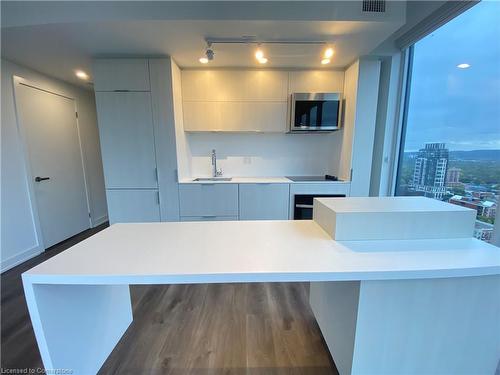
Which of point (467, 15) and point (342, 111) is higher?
point (467, 15)

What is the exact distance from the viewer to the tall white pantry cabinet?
2520 millimetres

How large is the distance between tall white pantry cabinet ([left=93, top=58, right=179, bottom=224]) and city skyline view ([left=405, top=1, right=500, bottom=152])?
2944 millimetres

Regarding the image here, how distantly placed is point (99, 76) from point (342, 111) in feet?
10.3

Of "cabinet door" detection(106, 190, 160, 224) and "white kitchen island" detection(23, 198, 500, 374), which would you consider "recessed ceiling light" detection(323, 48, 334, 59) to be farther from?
"cabinet door" detection(106, 190, 160, 224)

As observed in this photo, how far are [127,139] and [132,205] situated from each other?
33.9 inches

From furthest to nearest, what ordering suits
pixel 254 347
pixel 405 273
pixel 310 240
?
pixel 254 347 < pixel 310 240 < pixel 405 273

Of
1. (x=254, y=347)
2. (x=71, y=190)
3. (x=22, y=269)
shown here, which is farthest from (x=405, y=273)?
(x=71, y=190)

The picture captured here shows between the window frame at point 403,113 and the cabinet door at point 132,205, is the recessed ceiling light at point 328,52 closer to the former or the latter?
the window frame at point 403,113

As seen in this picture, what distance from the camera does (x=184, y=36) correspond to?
206cm

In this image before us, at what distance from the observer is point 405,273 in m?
0.87

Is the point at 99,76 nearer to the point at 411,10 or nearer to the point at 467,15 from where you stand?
the point at 411,10

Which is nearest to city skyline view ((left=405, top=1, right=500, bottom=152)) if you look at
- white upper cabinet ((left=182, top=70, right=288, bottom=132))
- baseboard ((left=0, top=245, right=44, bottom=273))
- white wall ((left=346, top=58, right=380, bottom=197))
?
white wall ((left=346, top=58, right=380, bottom=197))

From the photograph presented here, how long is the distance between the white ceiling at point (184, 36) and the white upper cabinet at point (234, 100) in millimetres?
229

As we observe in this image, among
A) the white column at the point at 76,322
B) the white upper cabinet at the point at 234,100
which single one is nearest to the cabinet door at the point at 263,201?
the white upper cabinet at the point at 234,100
